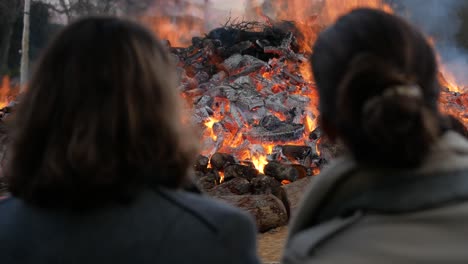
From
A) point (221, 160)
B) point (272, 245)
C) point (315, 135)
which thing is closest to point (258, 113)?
point (315, 135)

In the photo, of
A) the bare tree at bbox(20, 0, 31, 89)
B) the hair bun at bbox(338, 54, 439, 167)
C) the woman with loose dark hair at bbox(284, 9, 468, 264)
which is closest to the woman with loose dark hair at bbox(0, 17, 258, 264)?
the woman with loose dark hair at bbox(284, 9, 468, 264)

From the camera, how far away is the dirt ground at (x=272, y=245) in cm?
466

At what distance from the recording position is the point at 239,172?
6.74 metres

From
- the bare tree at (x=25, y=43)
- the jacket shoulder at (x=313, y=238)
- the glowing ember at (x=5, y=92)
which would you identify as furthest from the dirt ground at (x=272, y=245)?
the bare tree at (x=25, y=43)

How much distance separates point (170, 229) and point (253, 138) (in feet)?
20.4

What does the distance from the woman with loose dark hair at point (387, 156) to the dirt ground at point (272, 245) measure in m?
3.20

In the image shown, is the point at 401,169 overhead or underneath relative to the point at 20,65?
overhead

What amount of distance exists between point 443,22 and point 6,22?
10516 millimetres

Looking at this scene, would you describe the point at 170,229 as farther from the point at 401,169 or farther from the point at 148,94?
the point at 401,169

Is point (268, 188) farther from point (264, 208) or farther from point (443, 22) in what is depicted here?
point (443, 22)

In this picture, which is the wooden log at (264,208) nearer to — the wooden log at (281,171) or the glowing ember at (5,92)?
the wooden log at (281,171)

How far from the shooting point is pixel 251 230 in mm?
1266

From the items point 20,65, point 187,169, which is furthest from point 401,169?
point 20,65

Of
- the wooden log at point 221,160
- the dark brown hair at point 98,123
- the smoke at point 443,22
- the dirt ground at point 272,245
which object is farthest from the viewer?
the smoke at point 443,22
